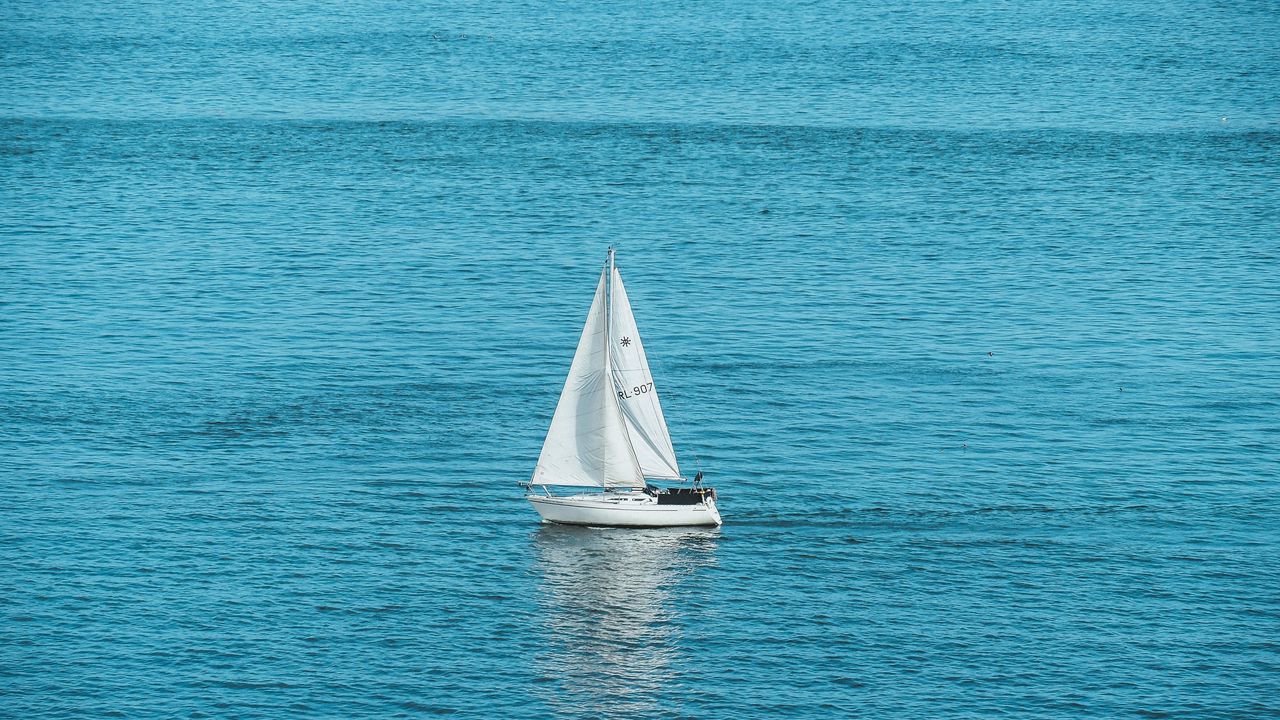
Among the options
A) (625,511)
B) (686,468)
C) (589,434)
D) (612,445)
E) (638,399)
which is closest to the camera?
(625,511)

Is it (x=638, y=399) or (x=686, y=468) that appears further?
(x=686, y=468)

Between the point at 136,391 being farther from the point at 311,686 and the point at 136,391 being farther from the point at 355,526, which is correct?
the point at 311,686

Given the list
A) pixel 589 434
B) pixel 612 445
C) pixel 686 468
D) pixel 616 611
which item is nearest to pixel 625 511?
pixel 612 445

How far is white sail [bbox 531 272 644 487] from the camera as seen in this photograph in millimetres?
112125

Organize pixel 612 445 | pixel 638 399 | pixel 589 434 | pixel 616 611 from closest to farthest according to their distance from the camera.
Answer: pixel 616 611, pixel 638 399, pixel 612 445, pixel 589 434


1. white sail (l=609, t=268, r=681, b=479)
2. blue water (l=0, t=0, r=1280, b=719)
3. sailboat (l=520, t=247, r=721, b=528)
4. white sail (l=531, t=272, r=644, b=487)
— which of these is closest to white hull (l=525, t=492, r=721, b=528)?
sailboat (l=520, t=247, r=721, b=528)

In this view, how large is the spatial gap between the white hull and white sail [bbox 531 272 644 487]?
1.38 meters

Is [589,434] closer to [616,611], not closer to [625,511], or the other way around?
[625,511]

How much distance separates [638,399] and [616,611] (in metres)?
16.5

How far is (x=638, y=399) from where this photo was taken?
4424 inches

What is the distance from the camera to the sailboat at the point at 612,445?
111250 mm

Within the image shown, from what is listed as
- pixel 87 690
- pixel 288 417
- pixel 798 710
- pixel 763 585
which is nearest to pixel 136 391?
pixel 288 417

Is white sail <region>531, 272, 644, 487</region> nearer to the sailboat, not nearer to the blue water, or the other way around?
the sailboat

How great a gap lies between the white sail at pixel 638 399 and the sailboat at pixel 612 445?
0.06 m
